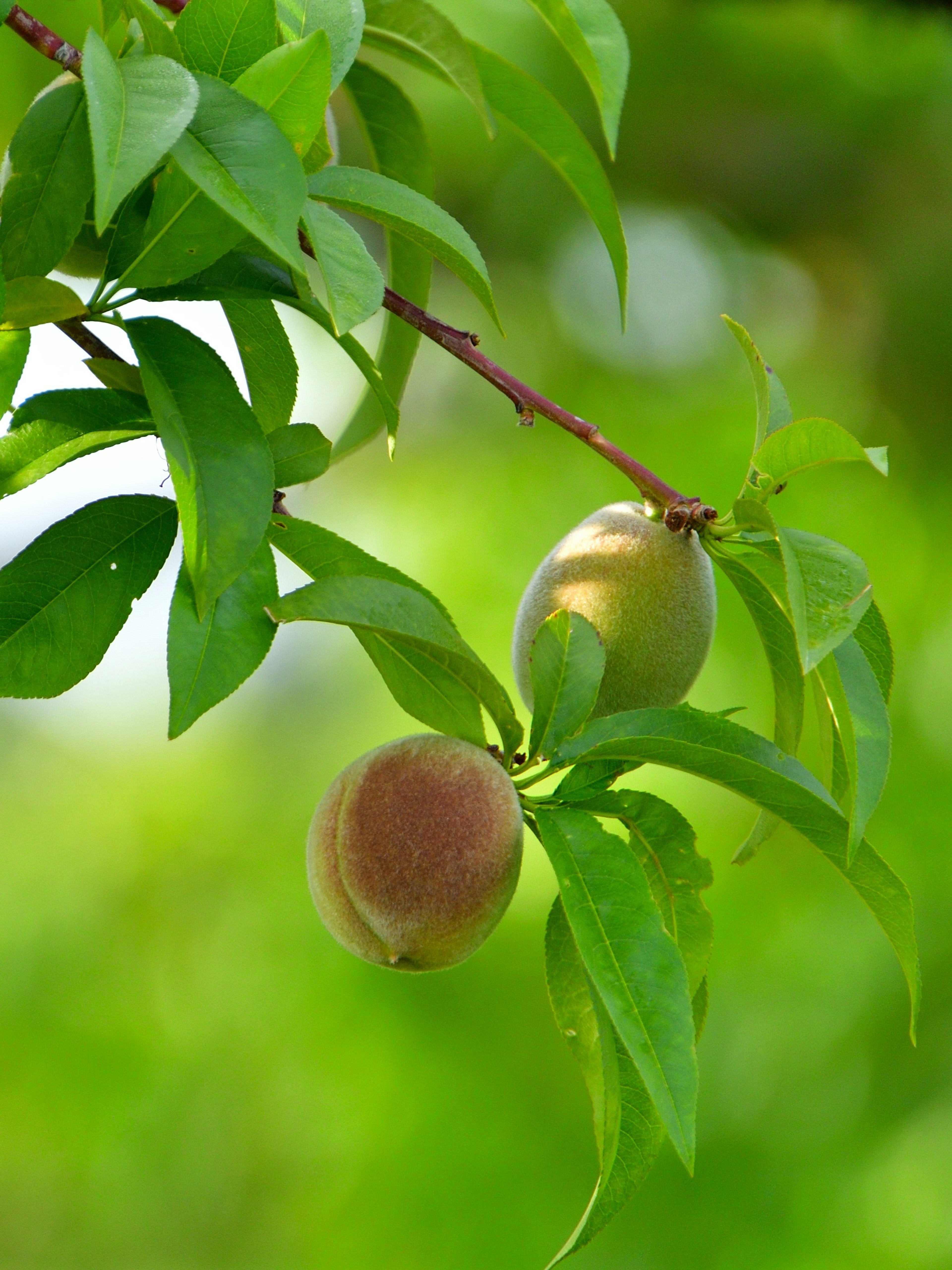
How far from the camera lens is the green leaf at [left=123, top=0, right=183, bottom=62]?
0.45 metres

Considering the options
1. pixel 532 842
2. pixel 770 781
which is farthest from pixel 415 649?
pixel 532 842

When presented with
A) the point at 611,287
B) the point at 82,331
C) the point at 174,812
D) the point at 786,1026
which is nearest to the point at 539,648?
the point at 82,331

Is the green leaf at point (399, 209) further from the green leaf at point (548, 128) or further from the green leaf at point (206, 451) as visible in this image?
the green leaf at point (548, 128)

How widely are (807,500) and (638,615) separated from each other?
96.6 inches

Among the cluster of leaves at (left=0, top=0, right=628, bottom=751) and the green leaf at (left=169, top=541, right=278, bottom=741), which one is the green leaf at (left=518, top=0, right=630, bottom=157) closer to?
the cluster of leaves at (left=0, top=0, right=628, bottom=751)

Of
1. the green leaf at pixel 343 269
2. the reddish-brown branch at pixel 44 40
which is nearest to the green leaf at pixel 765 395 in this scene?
the green leaf at pixel 343 269

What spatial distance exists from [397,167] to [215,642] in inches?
17.8

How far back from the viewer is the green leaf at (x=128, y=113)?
34cm

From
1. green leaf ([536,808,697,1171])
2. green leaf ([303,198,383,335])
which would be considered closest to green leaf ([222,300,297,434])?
green leaf ([303,198,383,335])

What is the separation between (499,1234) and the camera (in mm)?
2707

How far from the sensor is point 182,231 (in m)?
0.45

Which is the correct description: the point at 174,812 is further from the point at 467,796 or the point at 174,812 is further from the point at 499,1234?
the point at 467,796

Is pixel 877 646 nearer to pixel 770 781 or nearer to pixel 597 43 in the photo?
pixel 770 781

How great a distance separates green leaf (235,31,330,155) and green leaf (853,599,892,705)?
1.13 ft
